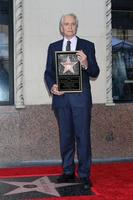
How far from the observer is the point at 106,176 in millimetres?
5332

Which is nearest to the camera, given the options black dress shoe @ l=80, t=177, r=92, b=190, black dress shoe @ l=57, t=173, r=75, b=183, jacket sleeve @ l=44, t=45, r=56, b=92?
black dress shoe @ l=80, t=177, r=92, b=190

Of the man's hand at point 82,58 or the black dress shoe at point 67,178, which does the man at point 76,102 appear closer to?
the man's hand at point 82,58

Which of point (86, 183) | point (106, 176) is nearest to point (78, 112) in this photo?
point (86, 183)

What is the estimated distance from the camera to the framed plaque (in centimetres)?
460

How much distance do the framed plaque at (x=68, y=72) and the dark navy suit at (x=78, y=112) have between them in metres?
0.08

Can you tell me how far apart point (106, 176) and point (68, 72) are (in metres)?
1.46

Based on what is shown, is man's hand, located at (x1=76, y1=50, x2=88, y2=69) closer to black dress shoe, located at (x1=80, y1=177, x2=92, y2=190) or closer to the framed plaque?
the framed plaque

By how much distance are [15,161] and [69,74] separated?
6.02ft

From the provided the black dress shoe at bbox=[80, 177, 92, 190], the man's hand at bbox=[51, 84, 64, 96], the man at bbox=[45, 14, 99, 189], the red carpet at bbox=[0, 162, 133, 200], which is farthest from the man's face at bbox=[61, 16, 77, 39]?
the red carpet at bbox=[0, 162, 133, 200]

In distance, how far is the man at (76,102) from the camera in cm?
461

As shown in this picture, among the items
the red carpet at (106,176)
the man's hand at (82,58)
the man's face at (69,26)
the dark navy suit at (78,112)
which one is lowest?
the red carpet at (106,176)

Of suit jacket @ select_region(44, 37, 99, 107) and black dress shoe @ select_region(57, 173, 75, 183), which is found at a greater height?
suit jacket @ select_region(44, 37, 99, 107)

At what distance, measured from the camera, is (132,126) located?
629 centimetres

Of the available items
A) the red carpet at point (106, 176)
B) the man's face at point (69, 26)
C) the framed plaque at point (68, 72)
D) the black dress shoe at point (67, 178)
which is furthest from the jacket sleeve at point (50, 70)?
the red carpet at point (106, 176)
